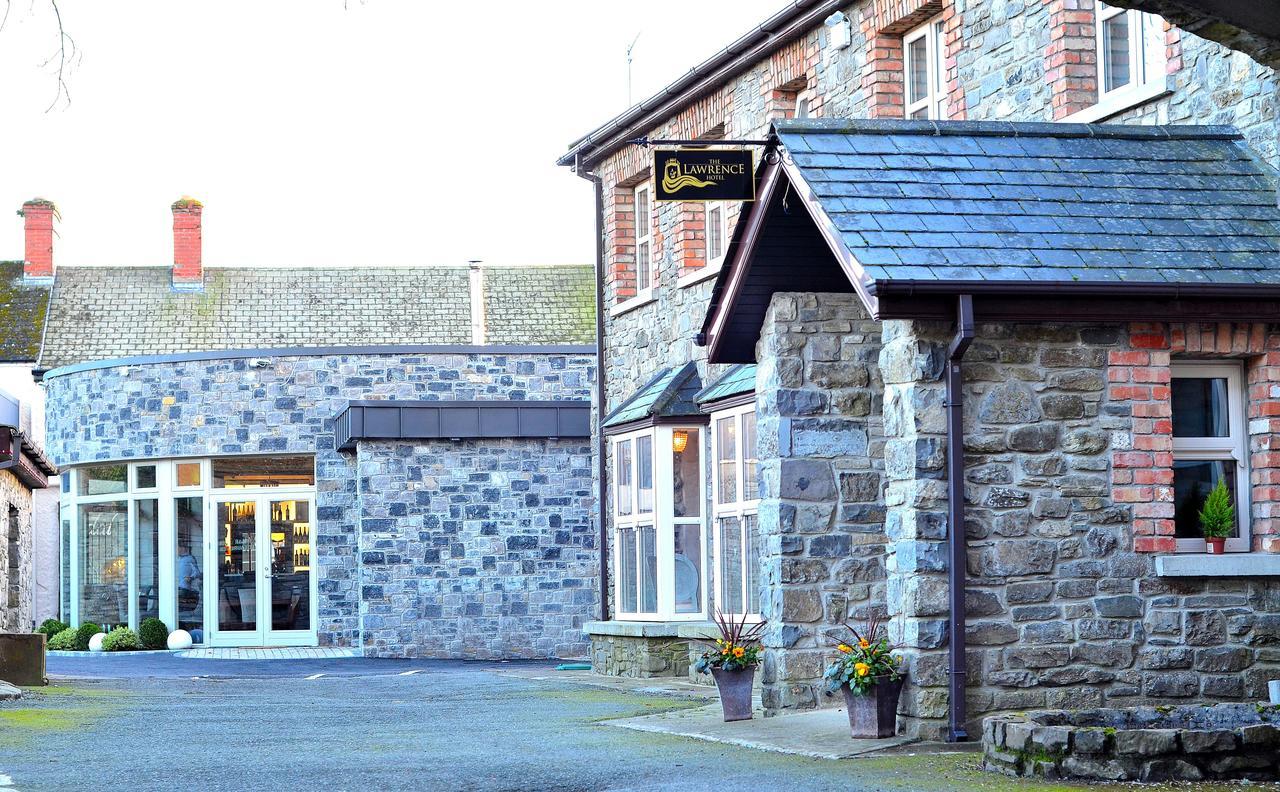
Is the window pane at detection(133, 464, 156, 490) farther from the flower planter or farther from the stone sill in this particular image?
the flower planter

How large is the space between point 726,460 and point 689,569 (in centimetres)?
236

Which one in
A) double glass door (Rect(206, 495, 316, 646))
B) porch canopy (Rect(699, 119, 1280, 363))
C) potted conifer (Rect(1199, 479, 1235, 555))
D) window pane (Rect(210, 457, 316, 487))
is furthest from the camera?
double glass door (Rect(206, 495, 316, 646))

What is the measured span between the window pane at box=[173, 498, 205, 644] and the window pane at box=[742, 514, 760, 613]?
13.0 meters

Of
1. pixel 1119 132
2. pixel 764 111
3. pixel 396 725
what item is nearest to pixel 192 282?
pixel 764 111

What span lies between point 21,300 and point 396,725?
2787 cm

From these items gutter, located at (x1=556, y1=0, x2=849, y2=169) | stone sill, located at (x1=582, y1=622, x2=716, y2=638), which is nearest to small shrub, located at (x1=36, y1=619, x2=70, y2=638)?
stone sill, located at (x1=582, y1=622, x2=716, y2=638)

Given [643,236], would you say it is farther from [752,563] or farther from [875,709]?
[875,709]

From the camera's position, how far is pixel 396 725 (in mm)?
11953

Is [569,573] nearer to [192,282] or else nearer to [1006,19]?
[1006,19]

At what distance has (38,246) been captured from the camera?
37.9 meters

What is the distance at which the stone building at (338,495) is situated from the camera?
73.5ft

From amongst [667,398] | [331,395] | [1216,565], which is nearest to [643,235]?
[667,398]

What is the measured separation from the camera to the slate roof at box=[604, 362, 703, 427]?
52.2 feet

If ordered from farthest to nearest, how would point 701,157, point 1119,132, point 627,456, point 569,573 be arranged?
point 569,573, point 627,456, point 701,157, point 1119,132
